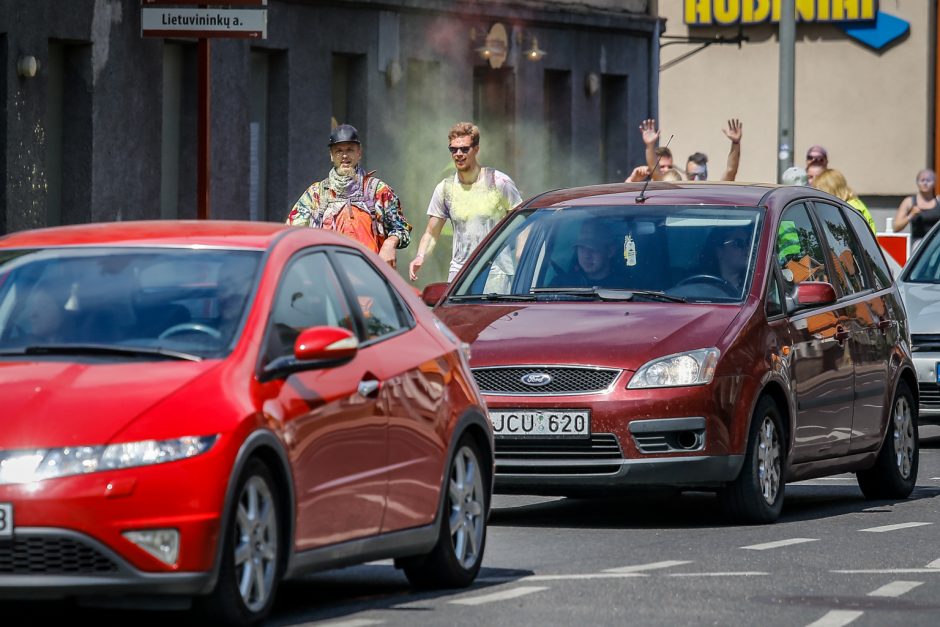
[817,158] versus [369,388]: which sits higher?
[817,158]

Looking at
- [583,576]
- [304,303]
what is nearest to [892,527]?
[583,576]

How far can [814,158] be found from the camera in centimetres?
2372

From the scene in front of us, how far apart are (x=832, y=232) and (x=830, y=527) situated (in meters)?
2.47

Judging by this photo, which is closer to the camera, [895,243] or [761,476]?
[761,476]

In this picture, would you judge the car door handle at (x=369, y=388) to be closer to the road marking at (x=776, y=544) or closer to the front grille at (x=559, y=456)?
the road marking at (x=776, y=544)

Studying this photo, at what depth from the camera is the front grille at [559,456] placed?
12711 mm

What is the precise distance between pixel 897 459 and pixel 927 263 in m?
5.90

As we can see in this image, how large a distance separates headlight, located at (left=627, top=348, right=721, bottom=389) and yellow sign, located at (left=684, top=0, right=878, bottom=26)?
4351cm

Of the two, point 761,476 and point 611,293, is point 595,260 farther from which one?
point 761,476

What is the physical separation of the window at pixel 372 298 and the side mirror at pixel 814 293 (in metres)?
3.90

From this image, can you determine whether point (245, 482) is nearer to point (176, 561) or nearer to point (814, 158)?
point (176, 561)

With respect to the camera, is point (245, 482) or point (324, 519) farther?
point (324, 519)

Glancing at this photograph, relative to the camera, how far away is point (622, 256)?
1400cm

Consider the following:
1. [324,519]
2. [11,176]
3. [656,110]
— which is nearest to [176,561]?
[324,519]
